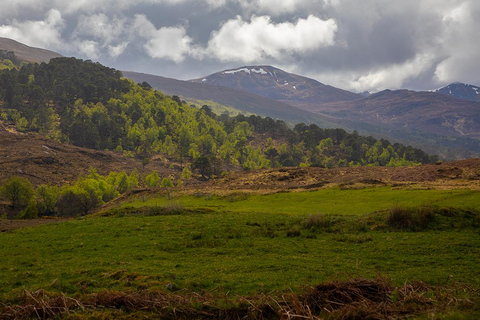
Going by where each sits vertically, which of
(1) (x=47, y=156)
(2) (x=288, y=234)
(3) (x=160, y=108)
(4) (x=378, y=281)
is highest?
(3) (x=160, y=108)

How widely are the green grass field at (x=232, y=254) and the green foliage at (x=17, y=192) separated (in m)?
42.0

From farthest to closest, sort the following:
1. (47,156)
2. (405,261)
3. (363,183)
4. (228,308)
Result: (47,156) → (363,183) → (405,261) → (228,308)

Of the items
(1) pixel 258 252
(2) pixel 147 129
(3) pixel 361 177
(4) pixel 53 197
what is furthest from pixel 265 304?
(2) pixel 147 129

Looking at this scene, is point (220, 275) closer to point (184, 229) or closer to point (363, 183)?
point (184, 229)

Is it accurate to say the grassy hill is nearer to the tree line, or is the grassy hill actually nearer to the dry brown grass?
the dry brown grass

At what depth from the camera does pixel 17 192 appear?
63.2 meters

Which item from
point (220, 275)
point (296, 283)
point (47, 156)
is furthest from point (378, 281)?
point (47, 156)

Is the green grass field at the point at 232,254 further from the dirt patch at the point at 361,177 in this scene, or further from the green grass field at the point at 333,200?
the dirt patch at the point at 361,177

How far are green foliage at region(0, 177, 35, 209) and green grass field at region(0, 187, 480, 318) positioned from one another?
42.0m

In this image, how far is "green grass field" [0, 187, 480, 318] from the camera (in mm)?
13664

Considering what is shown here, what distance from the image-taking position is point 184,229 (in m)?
25.9

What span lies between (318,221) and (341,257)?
7914 millimetres

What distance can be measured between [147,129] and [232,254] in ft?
455

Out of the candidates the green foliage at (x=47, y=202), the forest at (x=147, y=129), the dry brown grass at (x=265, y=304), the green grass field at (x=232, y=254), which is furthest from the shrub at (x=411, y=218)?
the forest at (x=147, y=129)
